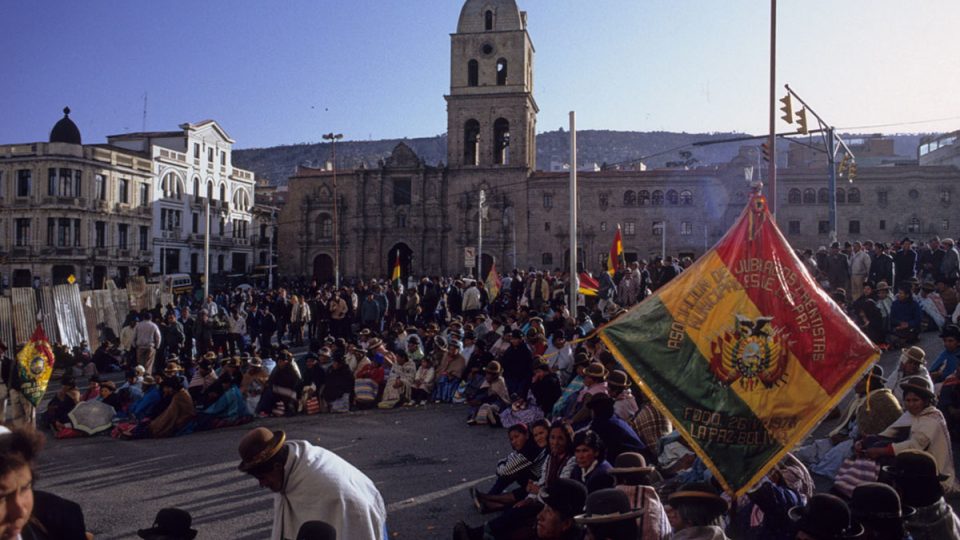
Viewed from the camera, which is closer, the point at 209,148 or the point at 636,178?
the point at 636,178

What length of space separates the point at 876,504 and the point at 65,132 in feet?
176

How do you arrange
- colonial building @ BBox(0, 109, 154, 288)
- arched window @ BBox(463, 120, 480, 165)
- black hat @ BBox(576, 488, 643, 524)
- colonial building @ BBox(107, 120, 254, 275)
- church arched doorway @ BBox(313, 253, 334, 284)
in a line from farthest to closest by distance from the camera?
1. church arched doorway @ BBox(313, 253, 334, 284)
2. colonial building @ BBox(107, 120, 254, 275)
3. arched window @ BBox(463, 120, 480, 165)
4. colonial building @ BBox(0, 109, 154, 288)
5. black hat @ BBox(576, 488, 643, 524)

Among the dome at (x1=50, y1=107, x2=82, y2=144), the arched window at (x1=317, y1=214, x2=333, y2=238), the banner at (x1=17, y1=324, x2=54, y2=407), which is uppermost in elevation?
the dome at (x1=50, y1=107, x2=82, y2=144)

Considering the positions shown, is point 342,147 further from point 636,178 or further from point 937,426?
point 937,426

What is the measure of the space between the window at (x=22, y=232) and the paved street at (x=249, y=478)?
3958cm

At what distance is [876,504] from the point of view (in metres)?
3.95

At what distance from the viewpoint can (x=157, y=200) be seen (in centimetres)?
5156

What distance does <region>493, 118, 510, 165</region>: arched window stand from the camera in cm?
5026

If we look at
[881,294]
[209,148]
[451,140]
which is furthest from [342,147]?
[881,294]

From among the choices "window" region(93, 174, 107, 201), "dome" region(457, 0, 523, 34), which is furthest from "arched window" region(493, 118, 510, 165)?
"window" region(93, 174, 107, 201)

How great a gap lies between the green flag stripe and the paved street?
2819 mm

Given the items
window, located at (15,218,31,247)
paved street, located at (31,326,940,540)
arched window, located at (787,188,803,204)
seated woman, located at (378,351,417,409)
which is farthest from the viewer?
arched window, located at (787,188,803,204)

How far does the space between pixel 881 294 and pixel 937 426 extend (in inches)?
336

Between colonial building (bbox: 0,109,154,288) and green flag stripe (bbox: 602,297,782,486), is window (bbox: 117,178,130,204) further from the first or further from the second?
green flag stripe (bbox: 602,297,782,486)
